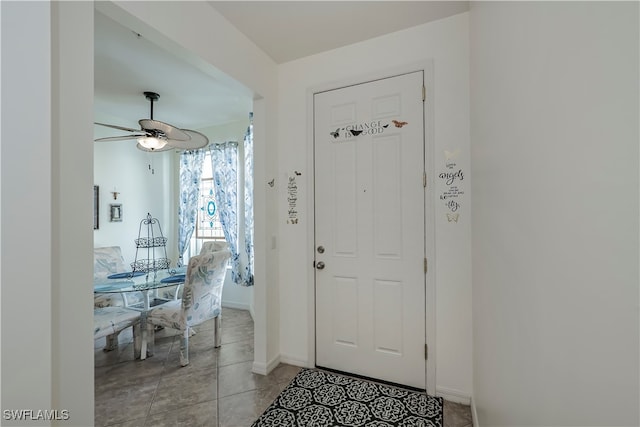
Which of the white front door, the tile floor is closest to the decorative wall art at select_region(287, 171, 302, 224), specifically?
the white front door

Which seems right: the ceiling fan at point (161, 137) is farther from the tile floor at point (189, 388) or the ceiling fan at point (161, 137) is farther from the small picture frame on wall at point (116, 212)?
the tile floor at point (189, 388)

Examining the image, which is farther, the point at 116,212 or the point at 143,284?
the point at 116,212

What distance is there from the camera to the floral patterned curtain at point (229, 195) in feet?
13.5

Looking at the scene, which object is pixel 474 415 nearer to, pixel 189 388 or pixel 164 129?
pixel 189 388

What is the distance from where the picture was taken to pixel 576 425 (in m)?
0.46

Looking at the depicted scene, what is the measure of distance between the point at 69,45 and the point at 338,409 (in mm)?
2467

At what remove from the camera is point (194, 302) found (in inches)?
101

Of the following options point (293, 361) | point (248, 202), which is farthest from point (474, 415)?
point (248, 202)

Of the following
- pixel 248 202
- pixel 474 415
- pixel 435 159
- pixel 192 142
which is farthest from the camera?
pixel 248 202

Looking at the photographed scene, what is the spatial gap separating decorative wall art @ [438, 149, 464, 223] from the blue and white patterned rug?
1326 millimetres

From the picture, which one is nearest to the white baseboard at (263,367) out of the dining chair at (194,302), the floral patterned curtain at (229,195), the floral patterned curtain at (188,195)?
the dining chair at (194,302)

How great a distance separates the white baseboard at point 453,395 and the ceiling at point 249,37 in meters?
2.70

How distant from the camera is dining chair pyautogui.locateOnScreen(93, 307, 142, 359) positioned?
2.36m

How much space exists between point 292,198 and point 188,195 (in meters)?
2.87
